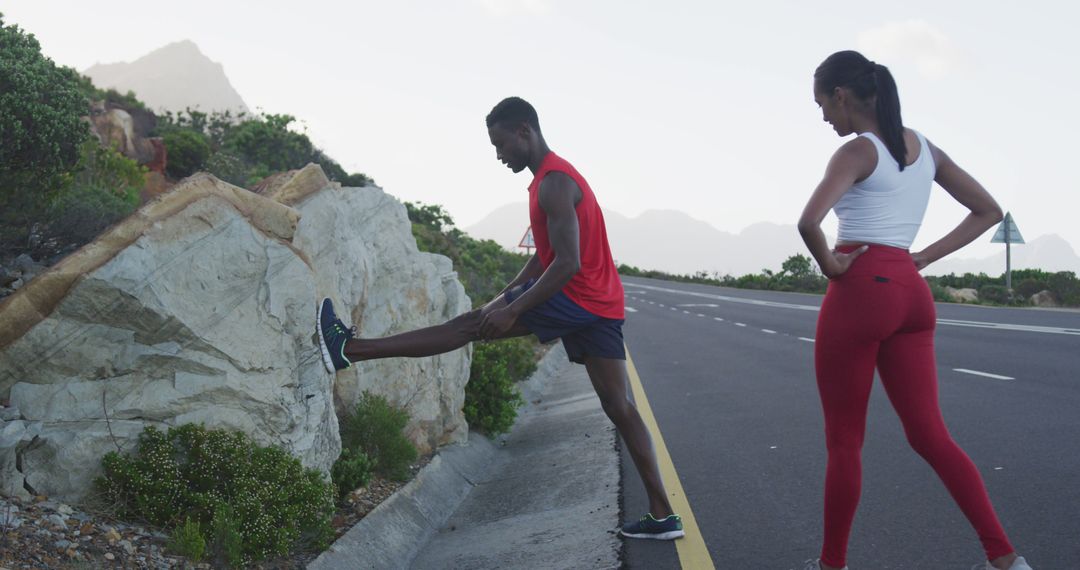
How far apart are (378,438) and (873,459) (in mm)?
3499

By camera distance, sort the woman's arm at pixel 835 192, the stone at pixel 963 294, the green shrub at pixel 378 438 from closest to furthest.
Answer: the woman's arm at pixel 835 192
the green shrub at pixel 378 438
the stone at pixel 963 294

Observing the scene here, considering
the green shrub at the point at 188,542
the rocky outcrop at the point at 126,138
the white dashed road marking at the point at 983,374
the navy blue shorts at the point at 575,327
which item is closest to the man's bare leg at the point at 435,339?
the navy blue shorts at the point at 575,327

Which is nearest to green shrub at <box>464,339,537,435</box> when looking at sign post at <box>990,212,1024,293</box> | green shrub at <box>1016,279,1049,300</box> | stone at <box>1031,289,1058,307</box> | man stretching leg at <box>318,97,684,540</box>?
man stretching leg at <box>318,97,684,540</box>

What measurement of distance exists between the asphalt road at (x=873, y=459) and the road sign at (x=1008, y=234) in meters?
16.4

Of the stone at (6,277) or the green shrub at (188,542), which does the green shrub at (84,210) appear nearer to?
the stone at (6,277)

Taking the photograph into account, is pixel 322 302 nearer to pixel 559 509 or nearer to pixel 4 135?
pixel 559 509

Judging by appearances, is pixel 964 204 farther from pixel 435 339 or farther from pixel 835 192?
pixel 435 339

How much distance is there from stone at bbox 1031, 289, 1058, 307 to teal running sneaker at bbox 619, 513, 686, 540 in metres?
31.3

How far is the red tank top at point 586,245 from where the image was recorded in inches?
189

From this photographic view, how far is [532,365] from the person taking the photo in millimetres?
12812

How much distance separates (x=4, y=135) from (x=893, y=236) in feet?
24.4

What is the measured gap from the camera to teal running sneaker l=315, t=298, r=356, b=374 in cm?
527

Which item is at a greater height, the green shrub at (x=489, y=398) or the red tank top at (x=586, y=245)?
the red tank top at (x=586, y=245)

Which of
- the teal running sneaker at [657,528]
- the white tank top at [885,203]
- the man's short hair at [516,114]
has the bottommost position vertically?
the teal running sneaker at [657,528]
